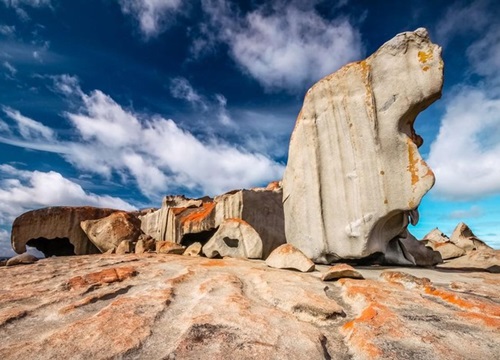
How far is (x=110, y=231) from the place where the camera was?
13344mm

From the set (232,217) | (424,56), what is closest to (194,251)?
(232,217)

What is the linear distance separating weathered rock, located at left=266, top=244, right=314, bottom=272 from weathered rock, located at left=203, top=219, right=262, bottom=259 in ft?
8.61

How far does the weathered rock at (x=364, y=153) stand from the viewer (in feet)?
23.0

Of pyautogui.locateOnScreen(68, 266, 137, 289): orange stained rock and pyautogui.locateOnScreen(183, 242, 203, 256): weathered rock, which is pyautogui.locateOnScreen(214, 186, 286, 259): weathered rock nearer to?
pyautogui.locateOnScreen(183, 242, 203, 256): weathered rock

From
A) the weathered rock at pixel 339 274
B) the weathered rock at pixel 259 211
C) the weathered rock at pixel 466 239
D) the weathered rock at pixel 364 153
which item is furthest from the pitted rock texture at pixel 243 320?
the weathered rock at pixel 466 239

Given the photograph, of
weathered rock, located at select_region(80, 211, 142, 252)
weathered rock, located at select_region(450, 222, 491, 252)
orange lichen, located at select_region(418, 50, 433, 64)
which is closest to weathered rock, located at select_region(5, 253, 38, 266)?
weathered rock, located at select_region(80, 211, 142, 252)

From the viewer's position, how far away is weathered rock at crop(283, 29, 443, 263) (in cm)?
701

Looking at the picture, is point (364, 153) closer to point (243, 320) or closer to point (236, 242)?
point (236, 242)

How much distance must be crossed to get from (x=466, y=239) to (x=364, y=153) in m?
15.2

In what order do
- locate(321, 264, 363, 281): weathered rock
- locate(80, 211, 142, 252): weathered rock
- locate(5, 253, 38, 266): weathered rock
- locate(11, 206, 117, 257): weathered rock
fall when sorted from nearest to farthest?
locate(321, 264, 363, 281): weathered rock, locate(5, 253, 38, 266): weathered rock, locate(80, 211, 142, 252): weathered rock, locate(11, 206, 117, 257): weathered rock

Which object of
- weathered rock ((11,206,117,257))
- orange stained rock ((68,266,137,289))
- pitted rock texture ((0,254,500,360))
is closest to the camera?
pitted rock texture ((0,254,500,360))

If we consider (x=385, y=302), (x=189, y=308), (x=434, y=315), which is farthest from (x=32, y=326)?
(x=434, y=315)

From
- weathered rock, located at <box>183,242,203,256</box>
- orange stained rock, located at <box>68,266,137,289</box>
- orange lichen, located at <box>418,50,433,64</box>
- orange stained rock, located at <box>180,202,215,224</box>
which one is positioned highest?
orange lichen, located at <box>418,50,433,64</box>

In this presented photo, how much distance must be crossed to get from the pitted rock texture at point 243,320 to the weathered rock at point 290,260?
5.22ft
